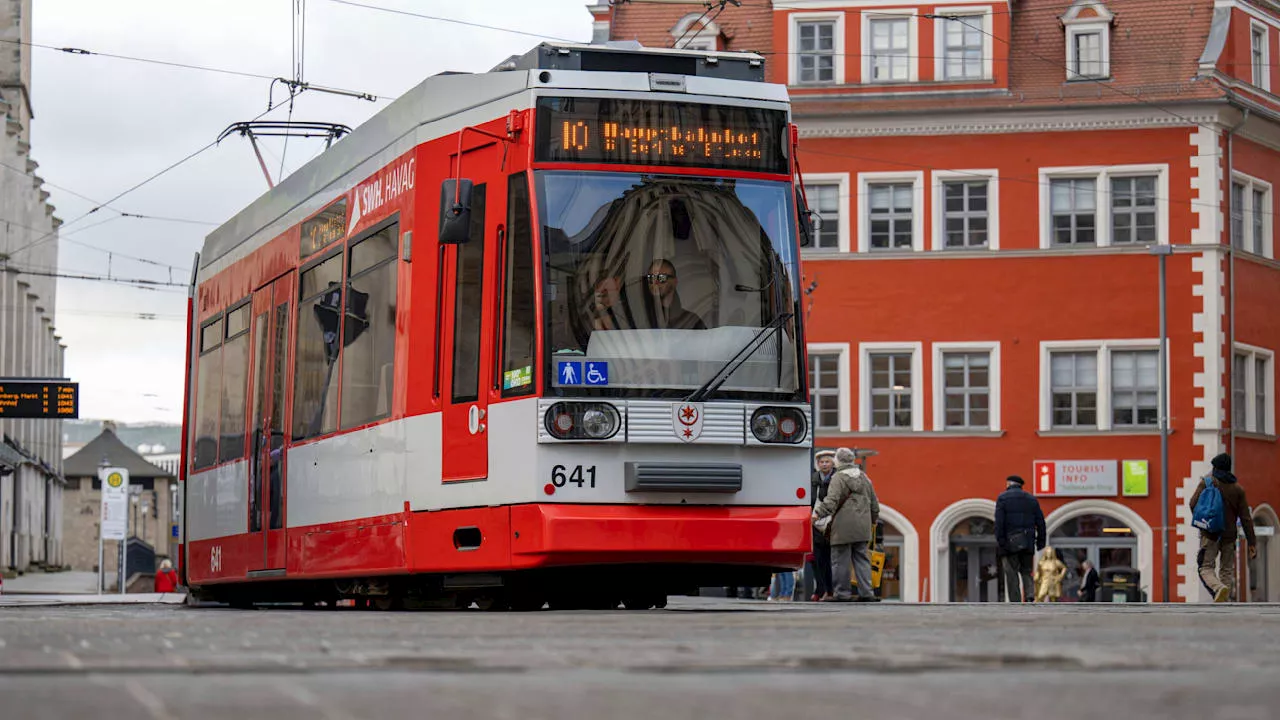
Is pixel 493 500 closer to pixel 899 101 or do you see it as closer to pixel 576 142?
pixel 576 142

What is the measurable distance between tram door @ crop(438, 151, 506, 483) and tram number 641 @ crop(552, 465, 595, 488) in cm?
57

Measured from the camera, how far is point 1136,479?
40.9 meters

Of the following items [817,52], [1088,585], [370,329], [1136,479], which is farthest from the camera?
[817,52]

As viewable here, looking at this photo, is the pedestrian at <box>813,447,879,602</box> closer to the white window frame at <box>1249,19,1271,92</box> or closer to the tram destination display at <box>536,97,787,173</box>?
the tram destination display at <box>536,97,787,173</box>

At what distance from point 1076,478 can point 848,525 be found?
2198 cm

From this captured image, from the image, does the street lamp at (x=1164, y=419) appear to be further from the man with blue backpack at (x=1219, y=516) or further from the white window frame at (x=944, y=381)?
the man with blue backpack at (x=1219, y=516)

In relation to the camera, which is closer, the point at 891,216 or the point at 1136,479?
the point at 1136,479

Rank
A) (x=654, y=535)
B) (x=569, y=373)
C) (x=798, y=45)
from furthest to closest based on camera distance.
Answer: (x=798, y=45) < (x=569, y=373) < (x=654, y=535)

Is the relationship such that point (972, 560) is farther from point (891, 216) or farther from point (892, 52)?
point (892, 52)

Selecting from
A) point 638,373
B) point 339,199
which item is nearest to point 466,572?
point 638,373

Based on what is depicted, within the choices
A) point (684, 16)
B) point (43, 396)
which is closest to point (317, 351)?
point (43, 396)

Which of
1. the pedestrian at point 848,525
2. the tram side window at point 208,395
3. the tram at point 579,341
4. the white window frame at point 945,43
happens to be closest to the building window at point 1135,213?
the white window frame at point 945,43

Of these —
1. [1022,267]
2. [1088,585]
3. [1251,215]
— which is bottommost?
[1088,585]

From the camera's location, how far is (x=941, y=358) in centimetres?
4200
